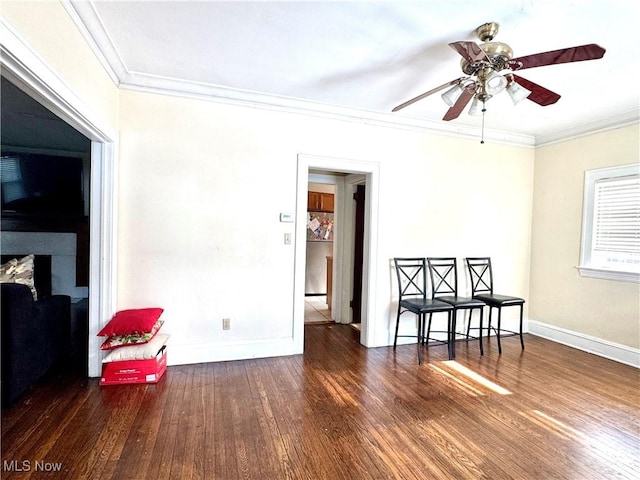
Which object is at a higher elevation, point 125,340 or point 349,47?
point 349,47

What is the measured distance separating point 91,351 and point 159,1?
258cm

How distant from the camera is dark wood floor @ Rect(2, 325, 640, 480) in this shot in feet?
5.65

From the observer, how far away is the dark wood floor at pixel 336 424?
1721 millimetres

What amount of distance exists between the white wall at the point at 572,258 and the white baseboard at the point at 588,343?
1 centimetres

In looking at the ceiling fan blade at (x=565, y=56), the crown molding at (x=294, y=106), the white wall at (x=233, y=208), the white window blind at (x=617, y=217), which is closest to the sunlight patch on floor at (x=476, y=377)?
the white wall at (x=233, y=208)

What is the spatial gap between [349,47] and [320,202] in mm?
4355

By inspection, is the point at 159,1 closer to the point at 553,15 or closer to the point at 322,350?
the point at 553,15

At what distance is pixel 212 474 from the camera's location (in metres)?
1.65

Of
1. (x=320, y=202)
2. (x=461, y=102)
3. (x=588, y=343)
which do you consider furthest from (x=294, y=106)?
(x=588, y=343)

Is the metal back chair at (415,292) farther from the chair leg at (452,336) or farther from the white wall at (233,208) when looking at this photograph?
the white wall at (233,208)

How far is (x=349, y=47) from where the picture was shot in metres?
2.29

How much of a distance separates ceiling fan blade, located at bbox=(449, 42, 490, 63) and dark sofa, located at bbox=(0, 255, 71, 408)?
3.08 meters

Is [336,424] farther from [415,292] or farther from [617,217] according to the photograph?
[617,217]

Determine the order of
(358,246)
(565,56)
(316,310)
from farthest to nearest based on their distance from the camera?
1. (316,310)
2. (358,246)
3. (565,56)
